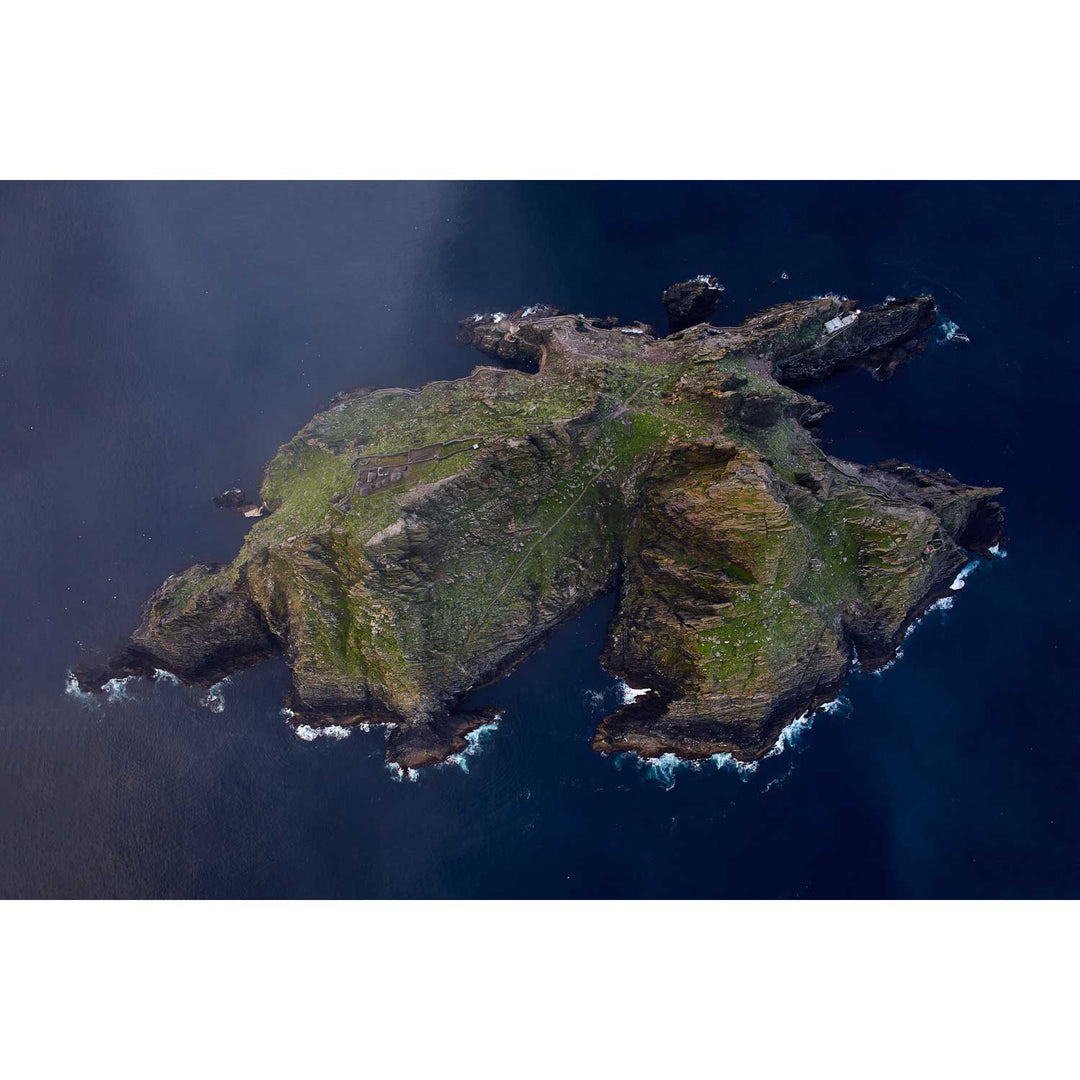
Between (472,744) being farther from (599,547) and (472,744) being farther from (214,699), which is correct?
(214,699)

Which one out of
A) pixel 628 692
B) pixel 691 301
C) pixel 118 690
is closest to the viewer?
pixel 628 692

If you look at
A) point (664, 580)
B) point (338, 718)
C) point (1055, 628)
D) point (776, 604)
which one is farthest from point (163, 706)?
point (1055, 628)

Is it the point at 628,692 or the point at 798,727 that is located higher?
the point at 628,692

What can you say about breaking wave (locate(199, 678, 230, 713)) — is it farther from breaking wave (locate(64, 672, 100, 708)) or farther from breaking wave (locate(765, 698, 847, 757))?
breaking wave (locate(765, 698, 847, 757))

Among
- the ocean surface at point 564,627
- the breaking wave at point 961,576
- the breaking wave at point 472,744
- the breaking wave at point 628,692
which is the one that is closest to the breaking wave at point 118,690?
the ocean surface at point 564,627

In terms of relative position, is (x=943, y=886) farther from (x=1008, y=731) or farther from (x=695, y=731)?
(x=695, y=731)

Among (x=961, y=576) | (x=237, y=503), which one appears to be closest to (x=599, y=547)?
(x=237, y=503)
